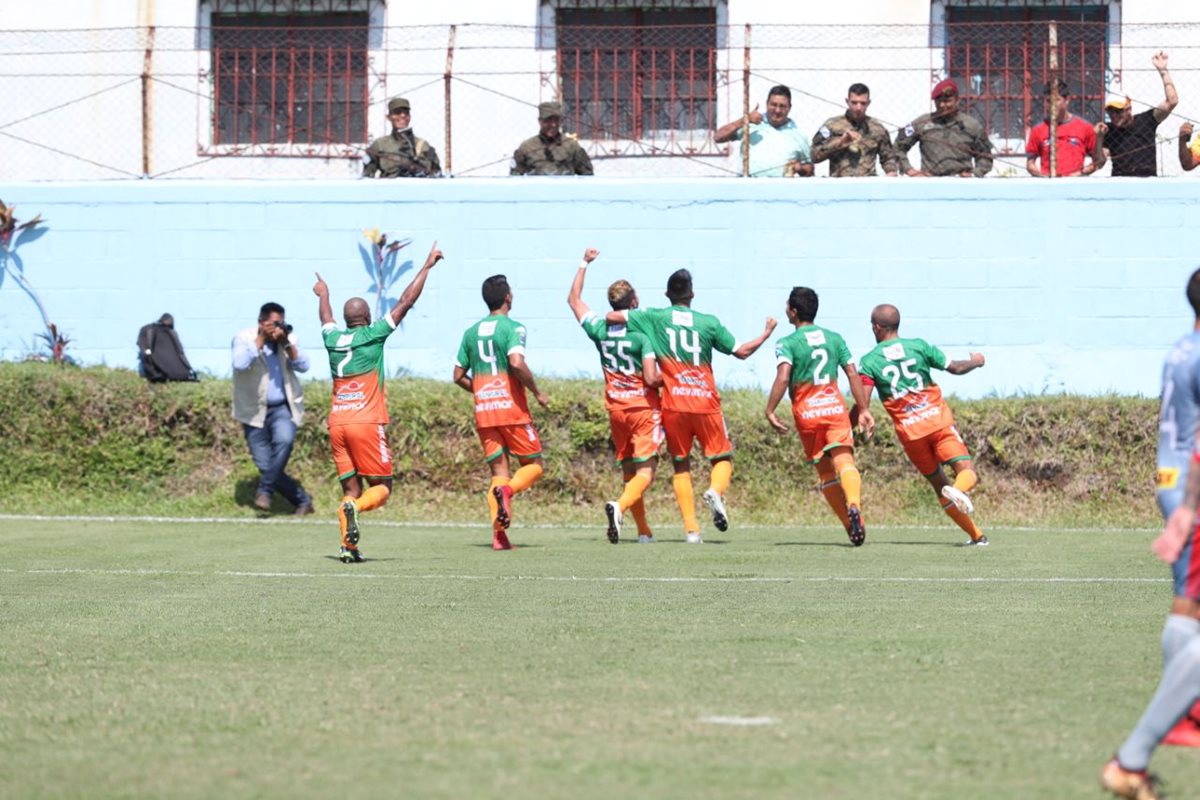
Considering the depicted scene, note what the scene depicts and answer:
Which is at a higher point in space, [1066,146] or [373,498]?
[1066,146]

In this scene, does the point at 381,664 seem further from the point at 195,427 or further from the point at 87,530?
the point at 195,427

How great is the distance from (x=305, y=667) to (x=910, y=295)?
42.2 ft

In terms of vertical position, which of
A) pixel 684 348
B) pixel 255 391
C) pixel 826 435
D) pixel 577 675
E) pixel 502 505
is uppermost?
pixel 684 348

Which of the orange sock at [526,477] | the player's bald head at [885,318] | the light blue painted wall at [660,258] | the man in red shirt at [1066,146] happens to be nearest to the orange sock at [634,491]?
the orange sock at [526,477]

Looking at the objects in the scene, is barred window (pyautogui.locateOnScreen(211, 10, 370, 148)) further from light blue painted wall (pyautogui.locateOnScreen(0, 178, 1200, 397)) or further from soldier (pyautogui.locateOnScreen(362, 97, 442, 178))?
light blue painted wall (pyautogui.locateOnScreen(0, 178, 1200, 397))

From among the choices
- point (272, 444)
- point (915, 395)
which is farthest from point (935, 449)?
point (272, 444)

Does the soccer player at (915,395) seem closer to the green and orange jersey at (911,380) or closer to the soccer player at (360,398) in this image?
the green and orange jersey at (911,380)

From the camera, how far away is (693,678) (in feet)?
25.6

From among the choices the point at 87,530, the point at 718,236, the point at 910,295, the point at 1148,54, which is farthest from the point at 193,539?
the point at 1148,54

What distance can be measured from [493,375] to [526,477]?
0.87m

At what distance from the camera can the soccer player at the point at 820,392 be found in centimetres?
1522

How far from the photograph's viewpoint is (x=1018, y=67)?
67.9ft

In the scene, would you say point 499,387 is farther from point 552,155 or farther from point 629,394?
point 552,155

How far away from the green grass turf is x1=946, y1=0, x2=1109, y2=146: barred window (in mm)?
8209
